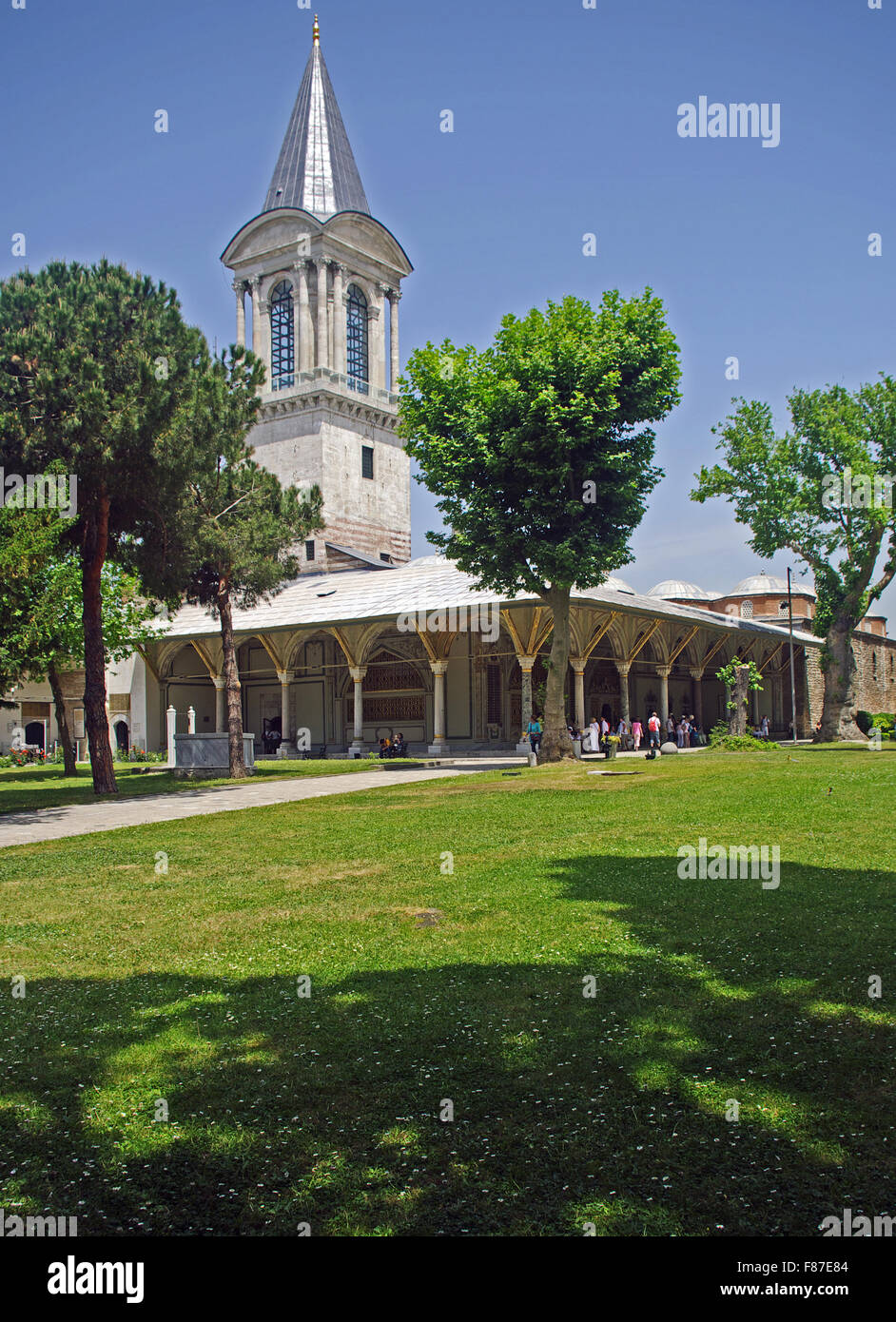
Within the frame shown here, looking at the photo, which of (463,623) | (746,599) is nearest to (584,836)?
(463,623)

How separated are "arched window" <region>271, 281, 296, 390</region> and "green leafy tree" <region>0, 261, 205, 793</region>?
31.1m

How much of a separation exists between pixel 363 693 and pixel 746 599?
35923mm

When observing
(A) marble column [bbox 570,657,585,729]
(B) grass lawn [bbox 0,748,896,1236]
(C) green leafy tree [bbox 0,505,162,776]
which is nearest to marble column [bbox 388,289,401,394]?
(C) green leafy tree [bbox 0,505,162,776]

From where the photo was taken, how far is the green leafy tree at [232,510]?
2062cm

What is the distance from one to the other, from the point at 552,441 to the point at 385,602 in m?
14.1

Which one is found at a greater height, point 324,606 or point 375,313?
point 375,313

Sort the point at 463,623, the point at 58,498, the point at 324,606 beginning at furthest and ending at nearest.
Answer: the point at 324,606 → the point at 463,623 → the point at 58,498

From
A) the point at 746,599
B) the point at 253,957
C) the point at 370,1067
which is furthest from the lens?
the point at 746,599

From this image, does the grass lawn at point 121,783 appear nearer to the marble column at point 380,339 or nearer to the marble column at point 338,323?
the marble column at point 338,323

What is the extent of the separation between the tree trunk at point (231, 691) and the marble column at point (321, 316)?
2648 cm

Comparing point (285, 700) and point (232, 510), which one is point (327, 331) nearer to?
point (285, 700)

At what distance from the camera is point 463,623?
33.4 meters

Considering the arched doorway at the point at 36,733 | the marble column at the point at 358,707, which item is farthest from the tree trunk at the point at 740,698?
the arched doorway at the point at 36,733
